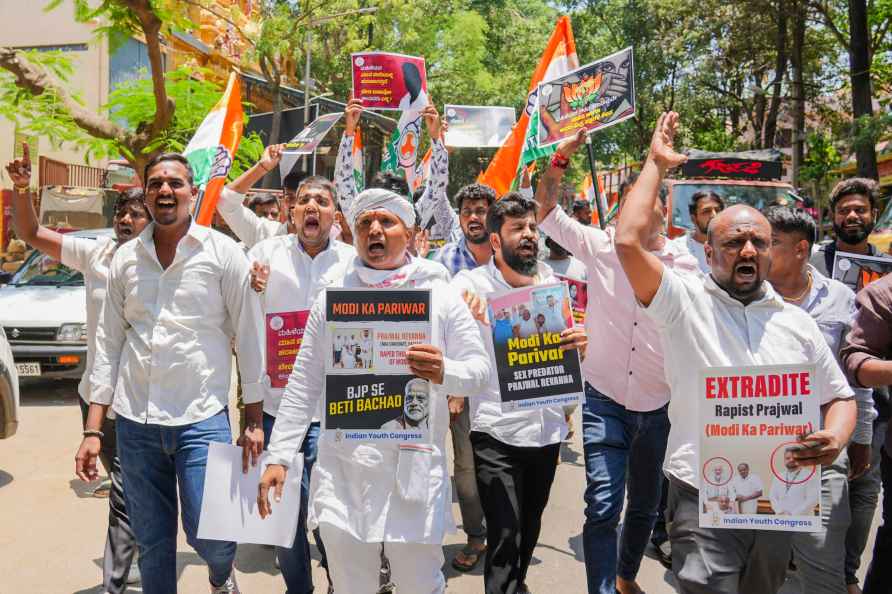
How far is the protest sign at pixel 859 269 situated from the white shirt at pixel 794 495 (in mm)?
2106

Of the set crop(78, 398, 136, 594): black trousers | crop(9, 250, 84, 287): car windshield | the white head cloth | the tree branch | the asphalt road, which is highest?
the tree branch

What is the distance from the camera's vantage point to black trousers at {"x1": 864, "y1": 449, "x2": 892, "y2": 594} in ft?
13.0

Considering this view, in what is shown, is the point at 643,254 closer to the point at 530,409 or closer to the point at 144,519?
the point at 530,409

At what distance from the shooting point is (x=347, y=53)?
2911cm

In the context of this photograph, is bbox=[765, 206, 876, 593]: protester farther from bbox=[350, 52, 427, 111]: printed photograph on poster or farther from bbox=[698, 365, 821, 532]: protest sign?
bbox=[350, 52, 427, 111]: printed photograph on poster

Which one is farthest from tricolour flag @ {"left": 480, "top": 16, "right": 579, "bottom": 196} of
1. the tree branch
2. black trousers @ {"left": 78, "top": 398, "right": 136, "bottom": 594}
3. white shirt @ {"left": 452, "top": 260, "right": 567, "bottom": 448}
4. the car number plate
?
the tree branch

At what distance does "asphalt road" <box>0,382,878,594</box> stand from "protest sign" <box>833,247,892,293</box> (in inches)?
72.0

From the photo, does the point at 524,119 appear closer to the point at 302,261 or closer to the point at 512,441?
the point at 302,261

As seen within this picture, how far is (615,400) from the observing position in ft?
14.9

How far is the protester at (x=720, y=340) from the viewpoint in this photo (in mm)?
3152

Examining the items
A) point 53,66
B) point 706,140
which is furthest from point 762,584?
point 706,140

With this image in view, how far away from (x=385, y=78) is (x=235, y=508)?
491 cm

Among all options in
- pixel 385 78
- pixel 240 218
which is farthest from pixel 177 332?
pixel 385 78

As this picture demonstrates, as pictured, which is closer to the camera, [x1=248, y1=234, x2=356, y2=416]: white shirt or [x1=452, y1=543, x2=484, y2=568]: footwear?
[x1=248, y1=234, x2=356, y2=416]: white shirt
